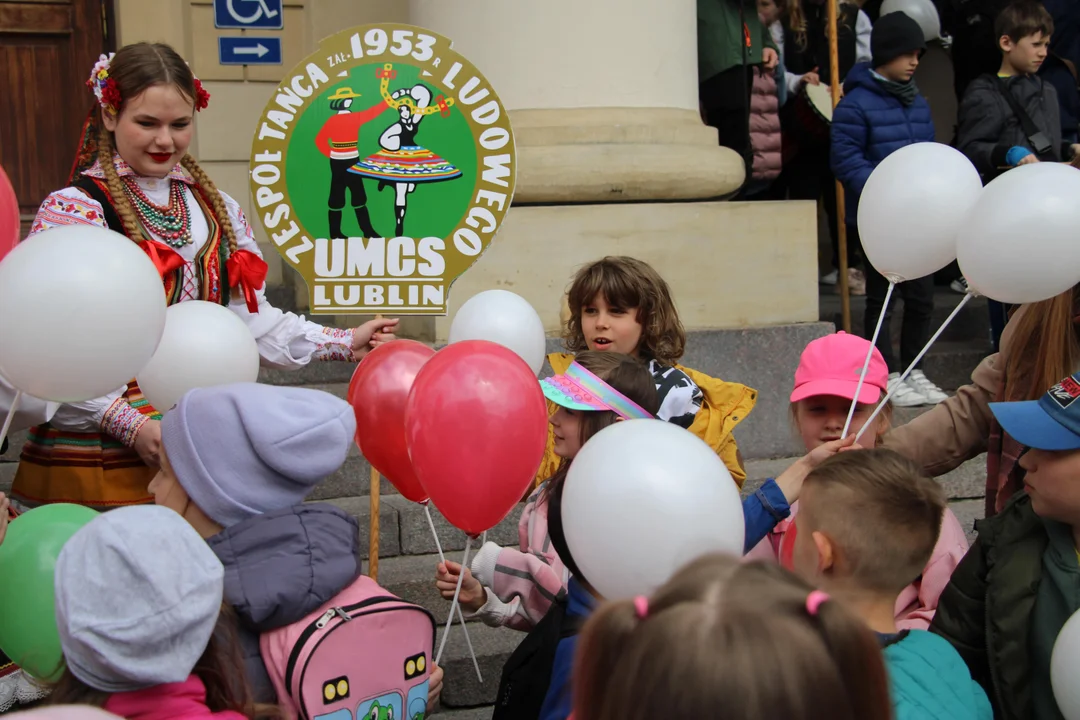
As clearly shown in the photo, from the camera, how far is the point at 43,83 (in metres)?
6.17

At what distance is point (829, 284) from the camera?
7.65 meters

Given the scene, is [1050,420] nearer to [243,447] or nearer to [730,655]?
[730,655]

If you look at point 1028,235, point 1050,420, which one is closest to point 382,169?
point 1028,235

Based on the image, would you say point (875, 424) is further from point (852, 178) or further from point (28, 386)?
point (852, 178)

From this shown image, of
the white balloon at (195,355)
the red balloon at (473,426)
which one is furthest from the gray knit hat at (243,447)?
the white balloon at (195,355)

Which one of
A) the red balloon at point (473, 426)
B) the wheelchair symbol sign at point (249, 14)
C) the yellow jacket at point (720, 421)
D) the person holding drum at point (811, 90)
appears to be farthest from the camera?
the person holding drum at point (811, 90)

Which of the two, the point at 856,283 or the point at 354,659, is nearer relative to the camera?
the point at 354,659

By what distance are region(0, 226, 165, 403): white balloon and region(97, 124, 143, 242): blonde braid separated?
2.02 feet

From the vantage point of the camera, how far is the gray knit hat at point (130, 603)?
1.69 m

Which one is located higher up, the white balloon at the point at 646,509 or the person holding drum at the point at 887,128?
the person holding drum at the point at 887,128

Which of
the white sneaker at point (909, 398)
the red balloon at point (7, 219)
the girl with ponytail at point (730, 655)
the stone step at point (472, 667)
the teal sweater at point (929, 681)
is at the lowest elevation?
the stone step at point (472, 667)

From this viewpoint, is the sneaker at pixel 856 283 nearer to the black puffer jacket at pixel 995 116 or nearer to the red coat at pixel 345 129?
the black puffer jacket at pixel 995 116

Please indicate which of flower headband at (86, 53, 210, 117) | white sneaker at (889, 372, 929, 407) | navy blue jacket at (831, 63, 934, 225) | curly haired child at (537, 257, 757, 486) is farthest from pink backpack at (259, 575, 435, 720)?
navy blue jacket at (831, 63, 934, 225)

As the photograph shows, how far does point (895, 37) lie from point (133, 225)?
3.90 m
